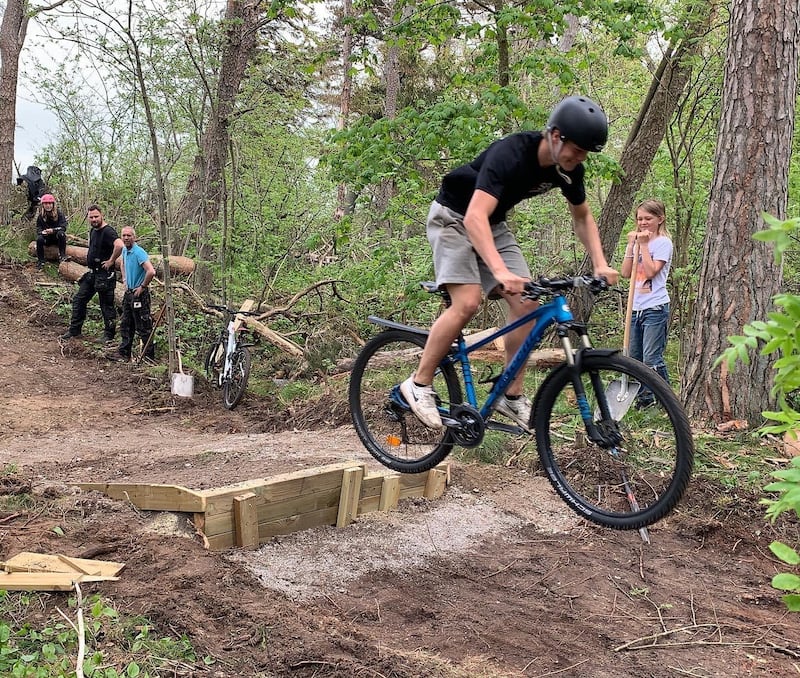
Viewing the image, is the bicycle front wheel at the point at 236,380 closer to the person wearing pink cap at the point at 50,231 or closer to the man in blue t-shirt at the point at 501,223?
the man in blue t-shirt at the point at 501,223

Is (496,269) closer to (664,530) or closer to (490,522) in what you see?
(490,522)

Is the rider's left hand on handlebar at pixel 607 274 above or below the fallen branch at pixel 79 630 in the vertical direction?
above

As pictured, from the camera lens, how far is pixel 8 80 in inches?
550

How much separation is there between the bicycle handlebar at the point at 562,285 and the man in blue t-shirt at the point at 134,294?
8228mm

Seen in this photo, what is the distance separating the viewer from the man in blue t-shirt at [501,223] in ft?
10.7

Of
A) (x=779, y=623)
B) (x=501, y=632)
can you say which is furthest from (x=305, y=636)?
(x=779, y=623)

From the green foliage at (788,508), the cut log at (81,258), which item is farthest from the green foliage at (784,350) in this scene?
the cut log at (81,258)

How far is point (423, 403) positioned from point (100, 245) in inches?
347

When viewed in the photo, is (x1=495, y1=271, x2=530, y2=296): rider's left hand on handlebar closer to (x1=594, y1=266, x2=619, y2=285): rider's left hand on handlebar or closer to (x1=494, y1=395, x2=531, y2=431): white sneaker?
(x1=594, y1=266, x2=619, y2=285): rider's left hand on handlebar

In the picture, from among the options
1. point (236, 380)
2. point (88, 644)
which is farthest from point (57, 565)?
point (236, 380)

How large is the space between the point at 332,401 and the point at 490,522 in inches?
135

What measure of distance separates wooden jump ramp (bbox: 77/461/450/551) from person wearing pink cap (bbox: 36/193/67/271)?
33.5ft

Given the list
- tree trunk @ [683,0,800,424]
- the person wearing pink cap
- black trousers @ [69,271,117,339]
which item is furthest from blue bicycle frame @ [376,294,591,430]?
the person wearing pink cap

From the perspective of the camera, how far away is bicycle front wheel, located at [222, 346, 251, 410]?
9305 mm
